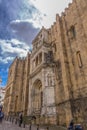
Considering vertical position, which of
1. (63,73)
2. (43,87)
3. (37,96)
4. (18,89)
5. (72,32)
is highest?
(72,32)

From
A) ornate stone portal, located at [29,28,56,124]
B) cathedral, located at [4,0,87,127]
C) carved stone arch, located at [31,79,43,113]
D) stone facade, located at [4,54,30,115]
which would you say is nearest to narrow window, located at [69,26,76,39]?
cathedral, located at [4,0,87,127]

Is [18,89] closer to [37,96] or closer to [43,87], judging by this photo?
[37,96]

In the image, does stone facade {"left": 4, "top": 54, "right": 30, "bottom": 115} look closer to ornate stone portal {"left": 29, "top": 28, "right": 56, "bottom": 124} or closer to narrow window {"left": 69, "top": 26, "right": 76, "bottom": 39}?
ornate stone portal {"left": 29, "top": 28, "right": 56, "bottom": 124}

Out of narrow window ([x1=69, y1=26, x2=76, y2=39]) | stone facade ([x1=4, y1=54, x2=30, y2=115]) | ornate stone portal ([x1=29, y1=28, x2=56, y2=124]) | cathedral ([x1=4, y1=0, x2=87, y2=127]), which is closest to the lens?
cathedral ([x1=4, y1=0, x2=87, y2=127])

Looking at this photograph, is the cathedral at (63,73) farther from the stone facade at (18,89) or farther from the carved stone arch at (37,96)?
the stone facade at (18,89)

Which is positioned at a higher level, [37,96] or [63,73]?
[63,73]

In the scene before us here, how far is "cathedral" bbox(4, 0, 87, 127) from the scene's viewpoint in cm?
1318

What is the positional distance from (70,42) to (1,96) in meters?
56.8

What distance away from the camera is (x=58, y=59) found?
17953 mm

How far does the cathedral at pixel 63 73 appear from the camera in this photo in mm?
13184

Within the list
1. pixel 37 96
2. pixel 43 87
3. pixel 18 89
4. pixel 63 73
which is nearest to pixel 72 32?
pixel 63 73

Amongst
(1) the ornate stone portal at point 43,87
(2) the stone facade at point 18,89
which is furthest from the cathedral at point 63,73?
(2) the stone facade at point 18,89

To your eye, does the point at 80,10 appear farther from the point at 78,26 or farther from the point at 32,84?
the point at 32,84

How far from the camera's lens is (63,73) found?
15.3 metres
